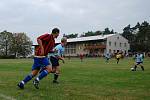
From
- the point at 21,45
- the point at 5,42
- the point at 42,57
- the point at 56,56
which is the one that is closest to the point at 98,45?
the point at 21,45

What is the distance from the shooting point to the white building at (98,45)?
12000 centimetres

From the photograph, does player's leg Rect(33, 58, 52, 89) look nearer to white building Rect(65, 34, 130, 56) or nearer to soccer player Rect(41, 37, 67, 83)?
soccer player Rect(41, 37, 67, 83)

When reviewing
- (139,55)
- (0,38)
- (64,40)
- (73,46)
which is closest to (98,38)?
(73,46)

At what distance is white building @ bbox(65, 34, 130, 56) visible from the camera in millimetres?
120000

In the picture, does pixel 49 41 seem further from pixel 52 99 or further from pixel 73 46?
pixel 73 46

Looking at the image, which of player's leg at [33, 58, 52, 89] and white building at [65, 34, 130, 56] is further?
white building at [65, 34, 130, 56]

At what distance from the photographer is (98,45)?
119562 millimetres

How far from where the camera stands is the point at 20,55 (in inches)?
5089

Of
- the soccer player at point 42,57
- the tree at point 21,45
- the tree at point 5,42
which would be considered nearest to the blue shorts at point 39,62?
the soccer player at point 42,57

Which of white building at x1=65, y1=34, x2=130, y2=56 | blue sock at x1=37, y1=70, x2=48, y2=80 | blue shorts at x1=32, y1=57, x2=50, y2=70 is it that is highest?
white building at x1=65, y1=34, x2=130, y2=56

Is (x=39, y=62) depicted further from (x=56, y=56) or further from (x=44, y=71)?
(x=56, y=56)

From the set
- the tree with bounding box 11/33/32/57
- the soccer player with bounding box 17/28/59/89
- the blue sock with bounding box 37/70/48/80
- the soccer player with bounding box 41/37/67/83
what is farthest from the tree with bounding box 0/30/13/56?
the blue sock with bounding box 37/70/48/80

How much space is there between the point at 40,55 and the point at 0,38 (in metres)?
126

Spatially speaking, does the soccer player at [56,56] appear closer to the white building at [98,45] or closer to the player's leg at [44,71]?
the player's leg at [44,71]
